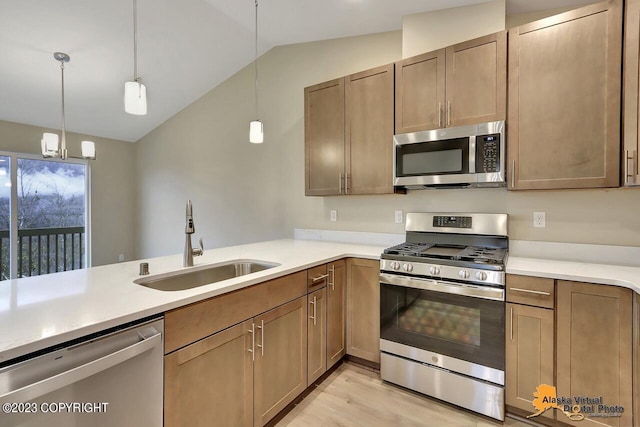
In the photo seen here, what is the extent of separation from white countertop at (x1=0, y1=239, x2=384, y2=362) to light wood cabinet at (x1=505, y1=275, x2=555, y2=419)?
1.27 meters

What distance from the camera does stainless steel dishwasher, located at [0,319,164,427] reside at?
85 cm

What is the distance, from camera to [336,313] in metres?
2.35

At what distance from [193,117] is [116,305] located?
3.82 meters

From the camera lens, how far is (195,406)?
130cm

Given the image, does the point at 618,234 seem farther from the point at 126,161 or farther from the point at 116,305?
the point at 126,161

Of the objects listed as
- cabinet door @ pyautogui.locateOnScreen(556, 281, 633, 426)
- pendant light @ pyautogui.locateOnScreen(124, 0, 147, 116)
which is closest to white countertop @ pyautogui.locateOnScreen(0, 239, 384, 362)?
pendant light @ pyautogui.locateOnScreen(124, 0, 147, 116)

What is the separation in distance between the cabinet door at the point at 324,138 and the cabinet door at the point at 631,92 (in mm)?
1804

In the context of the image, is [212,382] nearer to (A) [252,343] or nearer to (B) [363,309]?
(A) [252,343]

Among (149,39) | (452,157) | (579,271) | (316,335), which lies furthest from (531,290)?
(149,39)

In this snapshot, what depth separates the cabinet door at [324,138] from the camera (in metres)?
2.72

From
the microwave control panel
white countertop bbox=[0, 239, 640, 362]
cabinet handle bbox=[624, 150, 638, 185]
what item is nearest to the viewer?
white countertop bbox=[0, 239, 640, 362]

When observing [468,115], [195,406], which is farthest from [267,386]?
[468,115]

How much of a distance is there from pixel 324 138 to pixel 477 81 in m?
1.28

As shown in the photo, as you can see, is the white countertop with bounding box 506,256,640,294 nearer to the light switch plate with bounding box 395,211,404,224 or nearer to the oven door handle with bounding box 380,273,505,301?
the oven door handle with bounding box 380,273,505,301
